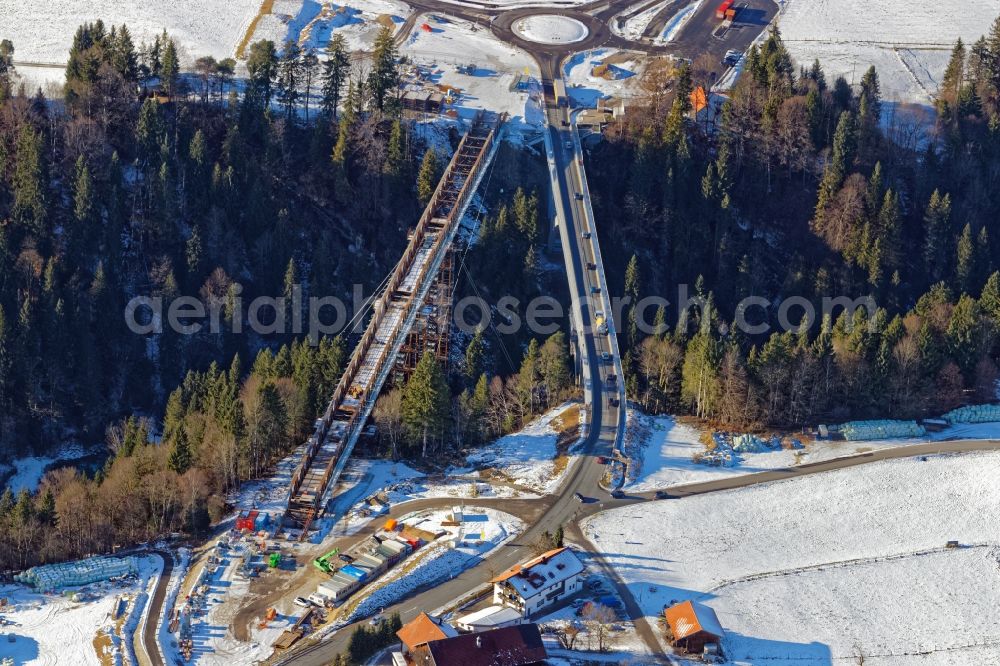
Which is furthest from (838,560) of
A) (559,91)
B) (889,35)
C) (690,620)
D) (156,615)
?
(889,35)

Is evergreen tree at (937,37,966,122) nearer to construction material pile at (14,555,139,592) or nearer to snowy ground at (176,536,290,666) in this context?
snowy ground at (176,536,290,666)

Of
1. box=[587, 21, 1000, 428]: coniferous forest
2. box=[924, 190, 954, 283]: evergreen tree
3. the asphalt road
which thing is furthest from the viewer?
box=[924, 190, 954, 283]: evergreen tree

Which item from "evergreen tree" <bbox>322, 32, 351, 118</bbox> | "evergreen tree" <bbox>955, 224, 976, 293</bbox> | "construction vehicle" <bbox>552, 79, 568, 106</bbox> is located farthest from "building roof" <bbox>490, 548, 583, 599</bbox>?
"construction vehicle" <bbox>552, 79, 568, 106</bbox>

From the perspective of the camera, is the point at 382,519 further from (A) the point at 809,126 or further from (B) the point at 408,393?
(A) the point at 809,126

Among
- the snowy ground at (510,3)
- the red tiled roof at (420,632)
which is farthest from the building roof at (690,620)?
the snowy ground at (510,3)

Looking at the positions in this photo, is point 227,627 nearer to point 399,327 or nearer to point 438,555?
point 438,555

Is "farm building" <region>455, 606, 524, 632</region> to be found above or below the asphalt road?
above

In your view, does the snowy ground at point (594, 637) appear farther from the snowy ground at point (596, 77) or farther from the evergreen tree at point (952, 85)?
the evergreen tree at point (952, 85)
